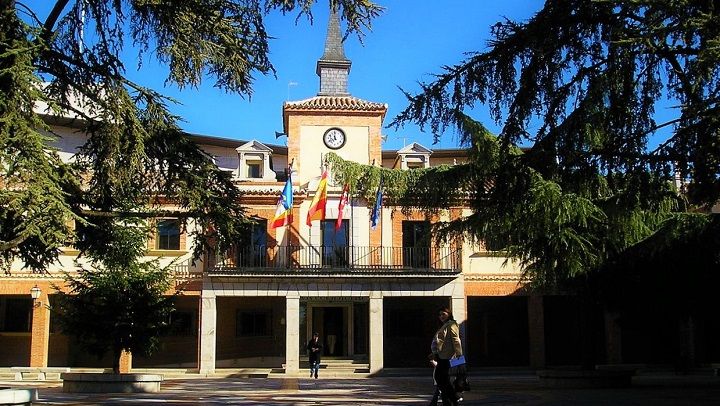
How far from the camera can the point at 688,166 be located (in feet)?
25.8

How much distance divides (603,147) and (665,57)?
112 centimetres

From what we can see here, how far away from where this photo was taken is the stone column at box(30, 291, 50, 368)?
87.6 ft

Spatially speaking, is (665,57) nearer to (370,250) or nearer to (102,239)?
(102,239)

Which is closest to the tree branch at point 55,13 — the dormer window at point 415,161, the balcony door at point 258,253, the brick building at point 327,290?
the brick building at point 327,290

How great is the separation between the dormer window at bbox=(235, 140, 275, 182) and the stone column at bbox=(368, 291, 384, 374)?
6374 millimetres

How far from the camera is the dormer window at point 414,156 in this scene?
30297mm

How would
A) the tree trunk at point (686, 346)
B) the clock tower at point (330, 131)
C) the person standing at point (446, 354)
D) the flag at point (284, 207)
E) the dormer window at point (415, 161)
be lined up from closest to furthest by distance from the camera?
the person standing at point (446, 354), the flag at point (284, 207), the tree trunk at point (686, 346), the clock tower at point (330, 131), the dormer window at point (415, 161)

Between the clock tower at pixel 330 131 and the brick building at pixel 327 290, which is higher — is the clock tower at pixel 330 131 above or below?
above

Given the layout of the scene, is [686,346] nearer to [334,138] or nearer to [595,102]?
[334,138]

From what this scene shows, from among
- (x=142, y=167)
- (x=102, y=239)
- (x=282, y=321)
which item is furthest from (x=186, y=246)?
(x=142, y=167)

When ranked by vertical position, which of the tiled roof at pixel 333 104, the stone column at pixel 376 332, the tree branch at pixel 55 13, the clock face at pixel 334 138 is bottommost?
the stone column at pixel 376 332

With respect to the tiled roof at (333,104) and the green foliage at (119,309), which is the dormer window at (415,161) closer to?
the tiled roof at (333,104)

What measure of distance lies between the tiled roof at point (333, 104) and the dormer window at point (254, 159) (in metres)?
2.39

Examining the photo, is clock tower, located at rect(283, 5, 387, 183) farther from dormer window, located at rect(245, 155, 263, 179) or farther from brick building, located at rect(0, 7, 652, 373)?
dormer window, located at rect(245, 155, 263, 179)
